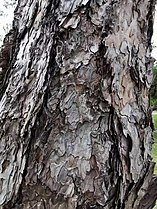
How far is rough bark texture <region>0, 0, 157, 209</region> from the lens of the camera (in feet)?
3.50

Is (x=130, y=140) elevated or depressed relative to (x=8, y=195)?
elevated

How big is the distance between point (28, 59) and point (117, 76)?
0.79 feet

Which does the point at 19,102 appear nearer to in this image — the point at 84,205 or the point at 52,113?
the point at 52,113

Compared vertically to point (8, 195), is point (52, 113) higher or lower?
higher

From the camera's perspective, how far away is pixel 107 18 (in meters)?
1.08

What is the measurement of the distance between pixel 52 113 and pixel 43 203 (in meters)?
0.23

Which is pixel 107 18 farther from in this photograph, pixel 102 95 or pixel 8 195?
pixel 8 195

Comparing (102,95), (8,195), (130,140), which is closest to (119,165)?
(130,140)

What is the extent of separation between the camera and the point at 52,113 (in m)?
1.07


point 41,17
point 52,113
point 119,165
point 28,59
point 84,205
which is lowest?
point 84,205

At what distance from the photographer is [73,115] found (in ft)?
3.52

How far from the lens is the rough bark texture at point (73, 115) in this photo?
1066mm

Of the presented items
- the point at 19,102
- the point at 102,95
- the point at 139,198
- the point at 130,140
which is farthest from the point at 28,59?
the point at 139,198

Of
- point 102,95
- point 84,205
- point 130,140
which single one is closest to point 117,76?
point 102,95
